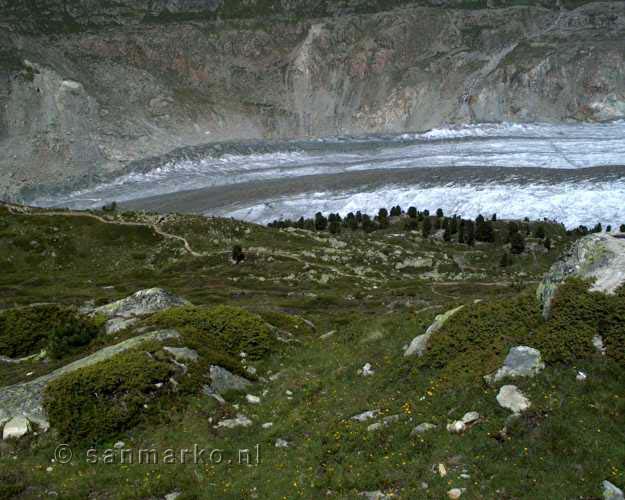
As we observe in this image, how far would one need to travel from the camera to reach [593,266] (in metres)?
18.0

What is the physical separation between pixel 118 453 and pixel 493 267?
69825 millimetres

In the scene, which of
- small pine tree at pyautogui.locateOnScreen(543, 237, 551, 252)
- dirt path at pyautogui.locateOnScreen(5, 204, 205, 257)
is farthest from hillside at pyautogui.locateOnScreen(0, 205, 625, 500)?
small pine tree at pyautogui.locateOnScreen(543, 237, 551, 252)

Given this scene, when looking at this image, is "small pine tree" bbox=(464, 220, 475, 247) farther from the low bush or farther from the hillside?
the low bush

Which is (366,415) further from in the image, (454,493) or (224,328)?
(224,328)

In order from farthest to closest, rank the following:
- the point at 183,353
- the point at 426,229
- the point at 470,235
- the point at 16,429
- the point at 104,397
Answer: the point at 426,229 → the point at 470,235 → the point at 183,353 → the point at 104,397 → the point at 16,429

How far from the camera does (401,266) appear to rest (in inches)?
2972

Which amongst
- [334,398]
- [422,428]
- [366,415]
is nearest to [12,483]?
[334,398]

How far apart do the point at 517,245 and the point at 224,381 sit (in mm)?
73013

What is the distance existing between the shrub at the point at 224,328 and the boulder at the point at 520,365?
37.0ft

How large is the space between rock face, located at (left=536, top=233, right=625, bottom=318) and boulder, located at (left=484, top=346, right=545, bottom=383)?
1707 mm

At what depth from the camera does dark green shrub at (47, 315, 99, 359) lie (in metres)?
27.3

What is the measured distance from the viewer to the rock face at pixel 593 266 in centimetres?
1739

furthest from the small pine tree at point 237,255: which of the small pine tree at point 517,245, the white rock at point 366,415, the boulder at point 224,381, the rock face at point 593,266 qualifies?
the white rock at point 366,415

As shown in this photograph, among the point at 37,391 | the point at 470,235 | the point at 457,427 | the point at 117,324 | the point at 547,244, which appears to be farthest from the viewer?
the point at 470,235
